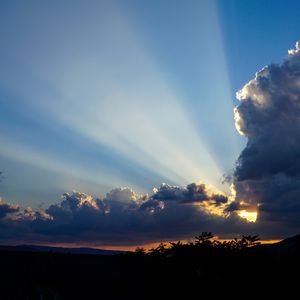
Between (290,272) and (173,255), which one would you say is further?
(173,255)

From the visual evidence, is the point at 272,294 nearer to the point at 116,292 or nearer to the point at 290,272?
the point at 290,272

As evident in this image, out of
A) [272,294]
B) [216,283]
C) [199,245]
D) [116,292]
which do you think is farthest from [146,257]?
[272,294]

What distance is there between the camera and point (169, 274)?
38.6m

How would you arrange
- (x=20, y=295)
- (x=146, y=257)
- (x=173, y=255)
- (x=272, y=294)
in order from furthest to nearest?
(x=146, y=257) → (x=173, y=255) → (x=20, y=295) → (x=272, y=294)

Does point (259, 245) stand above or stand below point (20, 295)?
above

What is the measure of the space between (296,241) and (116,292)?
51.0 feet

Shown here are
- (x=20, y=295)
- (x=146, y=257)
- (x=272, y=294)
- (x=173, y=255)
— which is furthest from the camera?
(x=146, y=257)

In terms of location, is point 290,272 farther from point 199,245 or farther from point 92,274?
point 92,274

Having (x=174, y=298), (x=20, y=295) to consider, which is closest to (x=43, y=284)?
(x=20, y=295)

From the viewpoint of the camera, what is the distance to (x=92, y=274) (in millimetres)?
42844

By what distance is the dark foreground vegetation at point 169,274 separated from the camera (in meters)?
35.5

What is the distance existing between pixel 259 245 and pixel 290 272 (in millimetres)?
2912

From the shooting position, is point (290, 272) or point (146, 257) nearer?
point (290, 272)

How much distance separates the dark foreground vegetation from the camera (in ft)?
117
